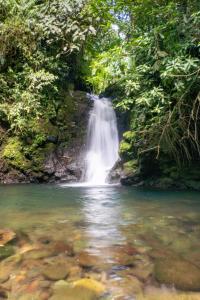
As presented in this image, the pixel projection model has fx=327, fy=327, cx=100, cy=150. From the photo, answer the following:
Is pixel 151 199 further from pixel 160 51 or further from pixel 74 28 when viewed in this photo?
pixel 74 28

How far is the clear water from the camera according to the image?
2.91 m

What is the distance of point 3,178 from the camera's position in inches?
403

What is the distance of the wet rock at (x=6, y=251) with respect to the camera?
131 inches

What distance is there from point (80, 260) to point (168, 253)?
92 cm

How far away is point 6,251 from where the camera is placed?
3.46 meters

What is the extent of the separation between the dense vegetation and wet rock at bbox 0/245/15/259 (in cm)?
367

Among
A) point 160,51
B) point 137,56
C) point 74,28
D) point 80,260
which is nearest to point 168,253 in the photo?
point 80,260

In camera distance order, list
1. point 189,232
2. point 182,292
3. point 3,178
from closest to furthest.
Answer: point 182,292 → point 189,232 → point 3,178

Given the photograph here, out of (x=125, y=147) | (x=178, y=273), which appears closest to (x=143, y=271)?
(x=178, y=273)

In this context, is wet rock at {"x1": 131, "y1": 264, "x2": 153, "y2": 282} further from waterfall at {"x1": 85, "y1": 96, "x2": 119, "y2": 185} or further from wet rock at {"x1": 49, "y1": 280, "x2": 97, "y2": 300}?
waterfall at {"x1": 85, "y1": 96, "x2": 119, "y2": 185}

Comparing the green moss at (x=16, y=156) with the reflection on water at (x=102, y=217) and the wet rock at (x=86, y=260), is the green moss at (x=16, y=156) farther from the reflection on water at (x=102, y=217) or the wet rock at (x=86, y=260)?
the wet rock at (x=86, y=260)

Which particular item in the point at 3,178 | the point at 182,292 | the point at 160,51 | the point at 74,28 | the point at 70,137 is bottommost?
the point at 182,292

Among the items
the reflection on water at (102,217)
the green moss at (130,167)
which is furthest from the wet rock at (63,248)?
the green moss at (130,167)

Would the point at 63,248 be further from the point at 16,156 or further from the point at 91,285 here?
the point at 16,156
